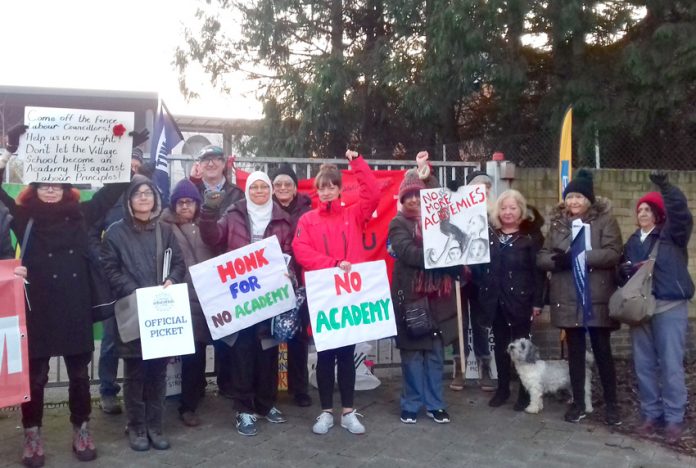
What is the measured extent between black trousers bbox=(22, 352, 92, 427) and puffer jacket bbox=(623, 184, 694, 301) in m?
4.29

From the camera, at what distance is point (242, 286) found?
551cm

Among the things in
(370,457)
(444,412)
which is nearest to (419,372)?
(444,412)

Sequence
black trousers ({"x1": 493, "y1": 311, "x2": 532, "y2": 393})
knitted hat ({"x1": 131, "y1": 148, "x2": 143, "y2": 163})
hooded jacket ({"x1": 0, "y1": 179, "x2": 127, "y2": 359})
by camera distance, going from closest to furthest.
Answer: hooded jacket ({"x1": 0, "y1": 179, "x2": 127, "y2": 359}) → black trousers ({"x1": 493, "y1": 311, "x2": 532, "y2": 393}) → knitted hat ({"x1": 131, "y1": 148, "x2": 143, "y2": 163})

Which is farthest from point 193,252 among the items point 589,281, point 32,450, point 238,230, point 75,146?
point 589,281

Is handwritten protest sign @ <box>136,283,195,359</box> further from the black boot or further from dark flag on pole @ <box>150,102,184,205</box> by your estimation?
Result: the black boot

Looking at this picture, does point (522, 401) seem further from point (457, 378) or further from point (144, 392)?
point (144, 392)

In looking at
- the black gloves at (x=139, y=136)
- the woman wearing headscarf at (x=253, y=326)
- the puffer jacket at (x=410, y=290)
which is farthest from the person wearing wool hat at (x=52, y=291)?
the puffer jacket at (x=410, y=290)

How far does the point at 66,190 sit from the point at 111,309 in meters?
0.89

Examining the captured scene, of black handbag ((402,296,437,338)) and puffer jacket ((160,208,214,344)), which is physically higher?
puffer jacket ((160,208,214,344))

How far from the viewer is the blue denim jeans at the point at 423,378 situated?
19.2ft

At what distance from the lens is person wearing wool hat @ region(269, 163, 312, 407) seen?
5902 mm

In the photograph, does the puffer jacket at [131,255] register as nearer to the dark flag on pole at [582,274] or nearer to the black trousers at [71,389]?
the black trousers at [71,389]

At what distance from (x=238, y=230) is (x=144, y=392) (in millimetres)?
1392

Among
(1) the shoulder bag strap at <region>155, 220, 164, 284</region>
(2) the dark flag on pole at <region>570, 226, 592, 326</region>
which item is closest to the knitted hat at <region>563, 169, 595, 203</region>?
(2) the dark flag on pole at <region>570, 226, 592, 326</region>
